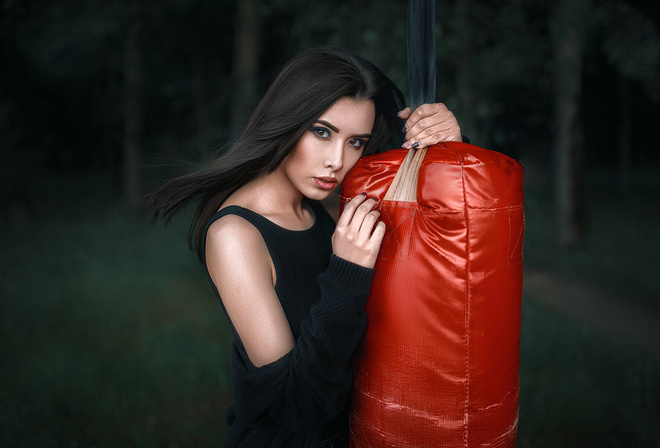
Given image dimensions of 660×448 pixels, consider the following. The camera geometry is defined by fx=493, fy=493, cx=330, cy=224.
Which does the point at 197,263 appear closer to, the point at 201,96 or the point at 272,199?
the point at 272,199

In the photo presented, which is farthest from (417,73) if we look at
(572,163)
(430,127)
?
(572,163)

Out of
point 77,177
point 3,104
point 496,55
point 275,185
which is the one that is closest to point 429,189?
point 275,185

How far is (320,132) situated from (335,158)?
0.12 m

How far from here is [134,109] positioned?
1317 cm

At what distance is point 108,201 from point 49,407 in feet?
44.6

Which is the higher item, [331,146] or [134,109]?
[134,109]

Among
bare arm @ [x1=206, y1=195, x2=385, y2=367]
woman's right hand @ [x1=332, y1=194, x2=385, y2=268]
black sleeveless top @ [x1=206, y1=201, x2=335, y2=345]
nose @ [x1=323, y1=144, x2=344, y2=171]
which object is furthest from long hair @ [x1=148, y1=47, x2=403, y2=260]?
woman's right hand @ [x1=332, y1=194, x2=385, y2=268]

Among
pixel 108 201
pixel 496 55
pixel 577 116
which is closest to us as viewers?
pixel 496 55

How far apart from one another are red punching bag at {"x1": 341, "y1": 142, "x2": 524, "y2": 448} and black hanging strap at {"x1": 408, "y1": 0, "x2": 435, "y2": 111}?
0.83 feet

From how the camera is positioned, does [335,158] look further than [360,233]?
Yes

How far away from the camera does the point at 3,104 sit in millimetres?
11047

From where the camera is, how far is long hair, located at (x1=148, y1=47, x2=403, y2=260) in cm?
182

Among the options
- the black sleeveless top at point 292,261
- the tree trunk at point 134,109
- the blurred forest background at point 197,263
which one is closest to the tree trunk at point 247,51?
the blurred forest background at point 197,263

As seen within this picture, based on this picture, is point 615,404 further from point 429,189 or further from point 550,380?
point 429,189
